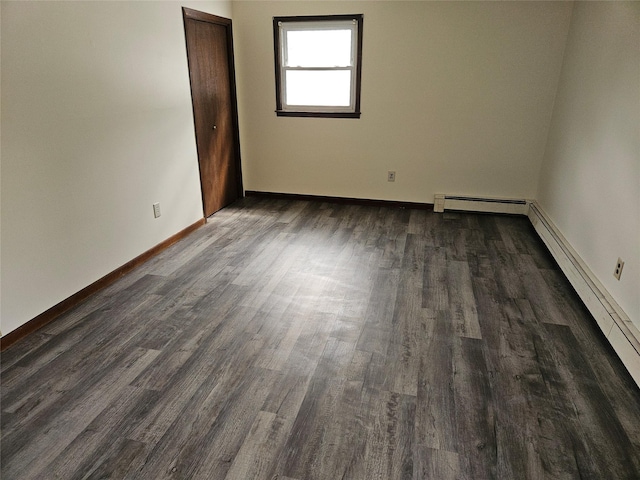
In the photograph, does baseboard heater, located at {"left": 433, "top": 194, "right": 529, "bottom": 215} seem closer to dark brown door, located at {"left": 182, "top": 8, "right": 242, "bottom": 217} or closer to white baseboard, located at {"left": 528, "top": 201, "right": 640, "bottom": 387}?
white baseboard, located at {"left": 528, "top": 201, "right": 640, "bottom": 387}

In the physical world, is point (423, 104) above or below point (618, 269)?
above

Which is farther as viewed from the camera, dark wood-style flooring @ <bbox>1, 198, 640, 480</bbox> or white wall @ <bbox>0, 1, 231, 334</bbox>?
white wall @ <bbox>0, 1, 231, 334</bbox>

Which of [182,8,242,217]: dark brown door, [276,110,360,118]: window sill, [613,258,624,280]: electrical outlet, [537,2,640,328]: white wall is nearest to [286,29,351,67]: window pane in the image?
[276,110,360,118]: window sill

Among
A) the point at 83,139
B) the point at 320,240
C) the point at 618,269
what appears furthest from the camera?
the point at 320,240

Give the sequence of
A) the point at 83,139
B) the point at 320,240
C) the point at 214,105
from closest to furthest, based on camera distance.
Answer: the point at 83,139 → the point at 320,240 → the point at 214,105

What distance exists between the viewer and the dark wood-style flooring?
1665 mm

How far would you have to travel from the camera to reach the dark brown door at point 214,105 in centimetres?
394

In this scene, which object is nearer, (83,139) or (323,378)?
(323,378)

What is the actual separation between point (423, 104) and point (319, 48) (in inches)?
48.9

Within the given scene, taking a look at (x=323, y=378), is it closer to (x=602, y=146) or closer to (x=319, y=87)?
(x=602, y=146)

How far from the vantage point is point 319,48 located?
4.53m

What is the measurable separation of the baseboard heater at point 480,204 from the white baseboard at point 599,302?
2.26 feet

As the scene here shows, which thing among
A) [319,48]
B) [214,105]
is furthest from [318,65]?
[214,105]

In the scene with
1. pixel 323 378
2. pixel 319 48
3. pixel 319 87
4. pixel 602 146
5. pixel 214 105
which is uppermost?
pixel 319 48
